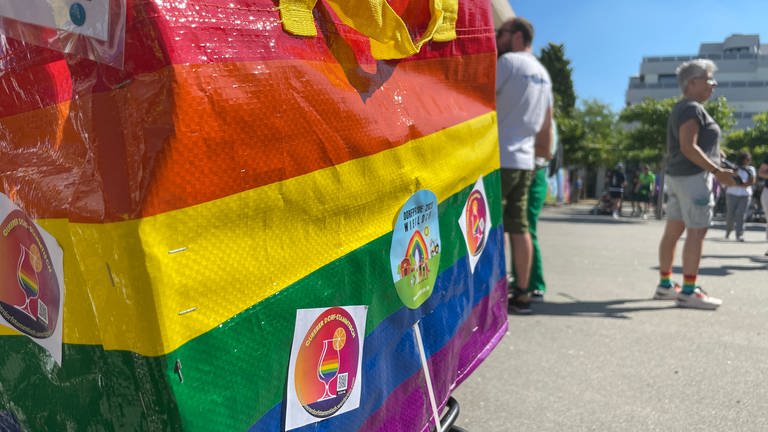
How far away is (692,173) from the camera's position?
12.7ft

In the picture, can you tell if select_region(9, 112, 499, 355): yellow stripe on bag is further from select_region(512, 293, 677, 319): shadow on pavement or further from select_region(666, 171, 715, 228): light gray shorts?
select_region(666, 171, 715, 228): light gray shorts

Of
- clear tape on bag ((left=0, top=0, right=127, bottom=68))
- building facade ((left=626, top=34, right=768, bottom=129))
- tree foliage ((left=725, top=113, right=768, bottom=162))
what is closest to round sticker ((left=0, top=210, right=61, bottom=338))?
clear tape on bag ((left=0, top=0, right=127, bottom=68))

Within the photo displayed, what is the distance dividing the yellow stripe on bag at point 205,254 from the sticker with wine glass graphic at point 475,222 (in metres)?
0.55

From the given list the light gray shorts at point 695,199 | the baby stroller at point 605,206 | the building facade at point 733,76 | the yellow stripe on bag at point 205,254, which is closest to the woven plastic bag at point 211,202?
the yellow stripe on bag at point 205,254

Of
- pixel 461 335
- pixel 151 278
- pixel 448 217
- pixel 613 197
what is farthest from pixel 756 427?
pixel 613 197

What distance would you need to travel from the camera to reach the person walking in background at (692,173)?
12.4 feet

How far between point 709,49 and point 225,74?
37.6m

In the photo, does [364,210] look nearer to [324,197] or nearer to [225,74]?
[324,197]

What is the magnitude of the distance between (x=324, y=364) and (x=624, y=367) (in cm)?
205

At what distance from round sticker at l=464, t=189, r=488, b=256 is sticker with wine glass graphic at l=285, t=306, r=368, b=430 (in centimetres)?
63

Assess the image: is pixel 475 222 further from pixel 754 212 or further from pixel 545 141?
pixel 754 212

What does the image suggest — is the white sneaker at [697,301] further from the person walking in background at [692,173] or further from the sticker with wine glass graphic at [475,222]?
the sticker with wine glass graphic at [475,222]

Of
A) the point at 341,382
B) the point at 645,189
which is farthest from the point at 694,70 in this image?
the point at 645,189

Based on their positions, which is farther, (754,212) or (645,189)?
(645,189)
